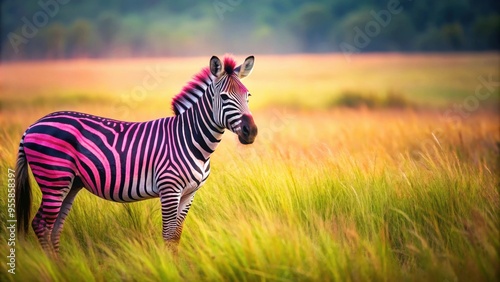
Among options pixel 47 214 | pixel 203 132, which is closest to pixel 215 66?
pixel 203 132

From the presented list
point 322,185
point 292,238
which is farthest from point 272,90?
point 292,238

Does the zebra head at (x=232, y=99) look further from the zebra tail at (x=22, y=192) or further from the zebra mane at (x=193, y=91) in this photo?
the zebra tail at (x=22, y=192)

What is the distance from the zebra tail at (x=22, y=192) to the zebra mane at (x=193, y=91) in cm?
152

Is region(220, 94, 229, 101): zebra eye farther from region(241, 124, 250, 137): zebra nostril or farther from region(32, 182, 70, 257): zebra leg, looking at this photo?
region(32, 182, 70, 257): zebra leg

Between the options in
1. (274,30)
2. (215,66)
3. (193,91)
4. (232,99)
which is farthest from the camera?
(274,30)

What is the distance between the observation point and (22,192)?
228 inches

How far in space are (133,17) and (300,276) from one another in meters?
38.3

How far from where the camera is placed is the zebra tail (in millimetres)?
5758

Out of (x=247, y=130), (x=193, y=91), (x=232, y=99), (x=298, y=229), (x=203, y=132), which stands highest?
(x=193, y=91)

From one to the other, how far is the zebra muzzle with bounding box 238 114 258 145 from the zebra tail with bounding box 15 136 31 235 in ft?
7.04

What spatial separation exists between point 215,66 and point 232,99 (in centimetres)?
35

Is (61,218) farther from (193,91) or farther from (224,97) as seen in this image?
(224,97)

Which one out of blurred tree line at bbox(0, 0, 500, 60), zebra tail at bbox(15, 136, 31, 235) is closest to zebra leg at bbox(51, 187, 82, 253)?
zebra tail at bbox(15, 136, 31, 235)

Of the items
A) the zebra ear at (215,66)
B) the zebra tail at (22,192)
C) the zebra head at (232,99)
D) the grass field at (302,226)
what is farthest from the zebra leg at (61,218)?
the zebra ear at (215,66)
